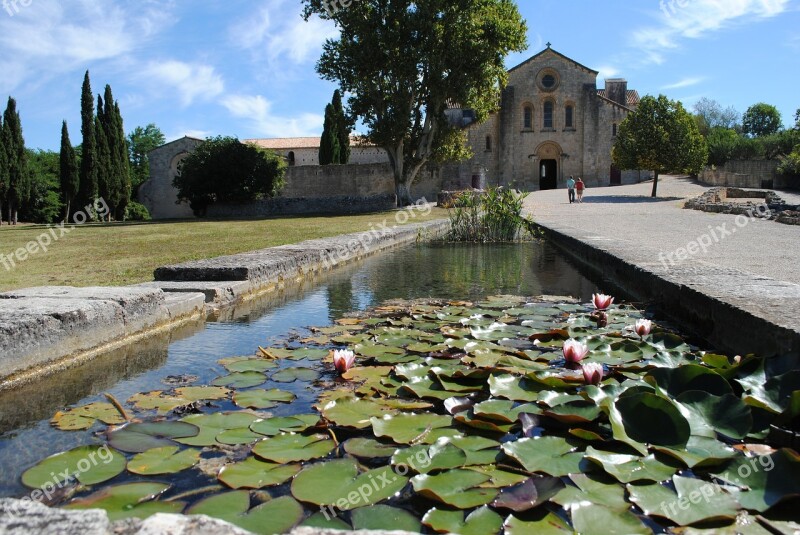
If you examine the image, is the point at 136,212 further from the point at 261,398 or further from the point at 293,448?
the point at 293,448

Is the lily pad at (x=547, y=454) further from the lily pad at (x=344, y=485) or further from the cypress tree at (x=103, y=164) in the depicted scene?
the cypress tree at (x=103, y=164)

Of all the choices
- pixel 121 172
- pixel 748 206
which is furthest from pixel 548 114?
pixel 121 172

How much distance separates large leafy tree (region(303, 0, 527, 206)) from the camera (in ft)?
83.6

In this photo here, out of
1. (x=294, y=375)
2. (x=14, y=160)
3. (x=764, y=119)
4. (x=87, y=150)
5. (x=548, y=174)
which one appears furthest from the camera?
(x=764, y=119)

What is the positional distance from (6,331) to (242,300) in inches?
95.7

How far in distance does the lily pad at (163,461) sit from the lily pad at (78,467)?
0.05 m

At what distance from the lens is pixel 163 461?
1936mm

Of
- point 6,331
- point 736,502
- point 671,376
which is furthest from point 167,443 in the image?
point 671,376

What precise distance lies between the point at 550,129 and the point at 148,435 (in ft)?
149

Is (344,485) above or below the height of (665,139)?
below

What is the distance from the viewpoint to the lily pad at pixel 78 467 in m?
1.80

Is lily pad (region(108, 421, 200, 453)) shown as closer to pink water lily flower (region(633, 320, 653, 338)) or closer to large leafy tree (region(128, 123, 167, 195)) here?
pink water lily flower (region(633, 320, 653, 338))

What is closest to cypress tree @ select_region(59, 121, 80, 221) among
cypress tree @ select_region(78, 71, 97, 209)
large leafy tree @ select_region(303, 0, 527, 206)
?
cypress tree @ select_region(78, 71, 97, 209)

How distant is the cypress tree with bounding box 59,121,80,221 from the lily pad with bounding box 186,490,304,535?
36528mm
